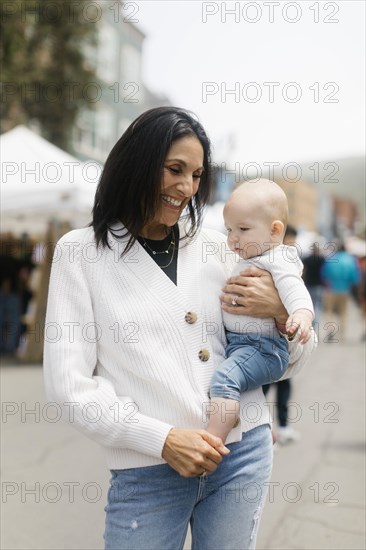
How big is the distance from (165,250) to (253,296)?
0.28 m

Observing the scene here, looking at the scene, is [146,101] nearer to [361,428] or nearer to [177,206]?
[361,428]

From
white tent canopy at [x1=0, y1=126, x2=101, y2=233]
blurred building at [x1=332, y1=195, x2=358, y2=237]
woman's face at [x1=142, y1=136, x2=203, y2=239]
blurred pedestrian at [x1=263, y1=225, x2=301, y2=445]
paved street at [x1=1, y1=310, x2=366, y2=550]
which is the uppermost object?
blurred building at [x1=332, y1=195, x2=358, y2=237]

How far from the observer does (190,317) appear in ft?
5.84

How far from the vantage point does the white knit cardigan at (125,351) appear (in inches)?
65.6

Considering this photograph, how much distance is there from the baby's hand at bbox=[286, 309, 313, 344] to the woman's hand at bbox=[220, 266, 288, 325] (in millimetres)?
94

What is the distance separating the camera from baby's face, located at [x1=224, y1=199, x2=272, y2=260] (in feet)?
6.19

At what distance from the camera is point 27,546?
11.7 ft

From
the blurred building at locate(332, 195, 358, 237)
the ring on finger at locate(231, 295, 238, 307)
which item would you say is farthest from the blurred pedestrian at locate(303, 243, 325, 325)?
the blurred building at locate(332, 195, 358, 237)

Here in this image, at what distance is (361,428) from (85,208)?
12.1 ft

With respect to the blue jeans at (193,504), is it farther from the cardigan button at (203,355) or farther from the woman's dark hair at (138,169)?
the woman's dark hair at (138,169)

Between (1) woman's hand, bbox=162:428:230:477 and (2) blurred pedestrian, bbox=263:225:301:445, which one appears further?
(2) blurred pedestrian, bbox=263:225:301:445

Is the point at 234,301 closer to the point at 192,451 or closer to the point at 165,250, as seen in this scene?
the point at 165,250

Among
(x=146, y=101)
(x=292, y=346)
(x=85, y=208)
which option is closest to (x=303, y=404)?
(x=85, y=208)

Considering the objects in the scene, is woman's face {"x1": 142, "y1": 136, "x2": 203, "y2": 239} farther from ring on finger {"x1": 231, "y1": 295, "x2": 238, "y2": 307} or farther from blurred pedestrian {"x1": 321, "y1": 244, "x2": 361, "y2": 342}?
blurred pedestrian {"x1": 321, "y1": 244, "x2": 361, "y2": 342}
